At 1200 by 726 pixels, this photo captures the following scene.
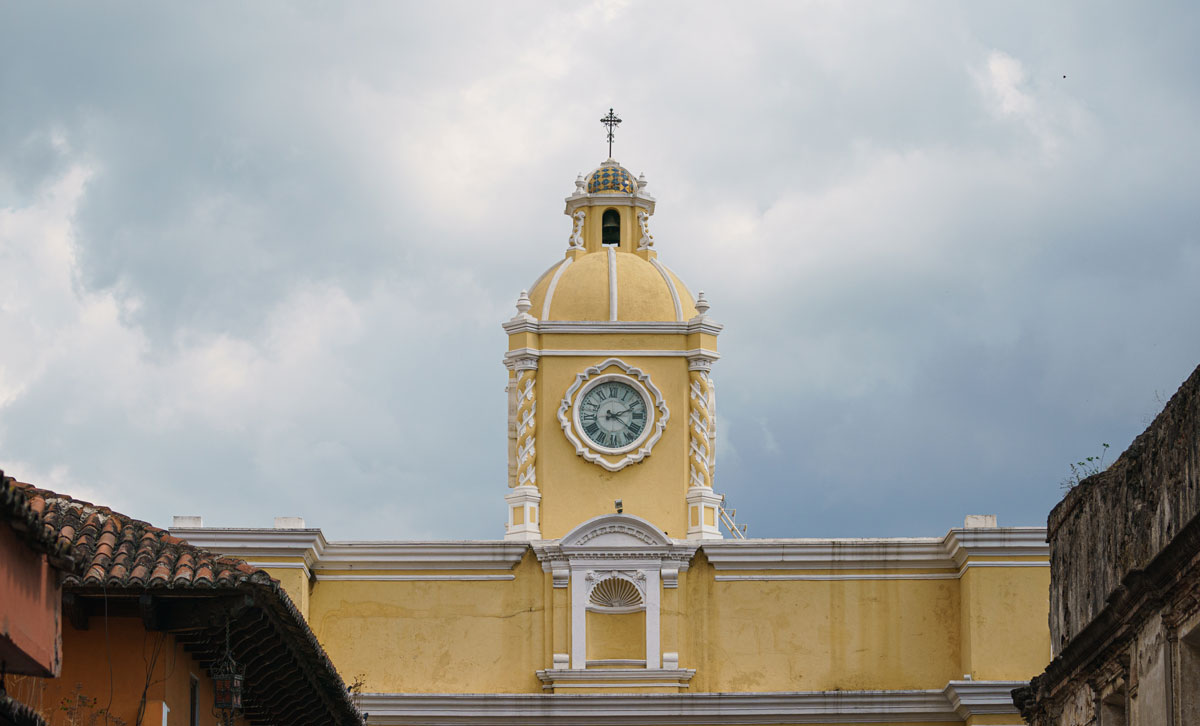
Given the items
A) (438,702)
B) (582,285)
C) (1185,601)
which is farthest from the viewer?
(582,285)

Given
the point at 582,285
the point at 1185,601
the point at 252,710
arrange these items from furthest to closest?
the point at 582,285 → the point at 252,710 → the point at 1185,601

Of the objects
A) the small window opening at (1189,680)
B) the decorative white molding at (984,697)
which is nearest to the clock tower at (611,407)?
the decorative white molding at (984,697)

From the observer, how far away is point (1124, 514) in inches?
837

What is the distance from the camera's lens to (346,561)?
45.3 m

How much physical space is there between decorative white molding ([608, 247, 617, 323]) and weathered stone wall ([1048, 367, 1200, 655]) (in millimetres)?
22257

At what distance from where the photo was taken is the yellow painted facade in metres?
44.3

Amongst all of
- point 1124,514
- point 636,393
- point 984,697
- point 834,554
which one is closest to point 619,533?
point 636,393

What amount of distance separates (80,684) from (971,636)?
25257 mm

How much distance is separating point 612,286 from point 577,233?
1.60 meters

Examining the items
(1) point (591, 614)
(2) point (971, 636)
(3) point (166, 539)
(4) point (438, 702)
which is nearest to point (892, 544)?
(2) point (971, 636)

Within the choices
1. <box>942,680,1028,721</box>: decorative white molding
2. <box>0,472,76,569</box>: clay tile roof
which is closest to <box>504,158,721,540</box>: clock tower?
<box>942,680,1028,721</box>: decorative white molding

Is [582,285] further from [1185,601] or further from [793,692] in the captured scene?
[1185,601]

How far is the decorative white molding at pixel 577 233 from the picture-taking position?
4822 centimetres

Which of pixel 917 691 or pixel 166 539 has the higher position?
pixel 917 691
